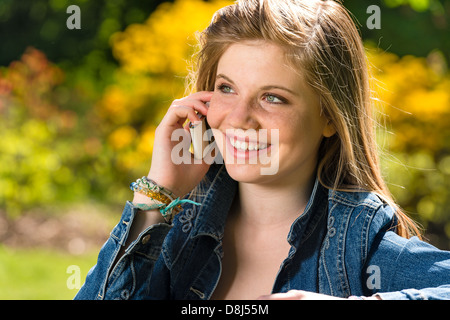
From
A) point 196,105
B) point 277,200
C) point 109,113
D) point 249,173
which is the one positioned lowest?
point 277,200

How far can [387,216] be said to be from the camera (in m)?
1.98

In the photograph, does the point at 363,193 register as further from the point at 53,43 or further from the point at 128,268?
the point at 53,43

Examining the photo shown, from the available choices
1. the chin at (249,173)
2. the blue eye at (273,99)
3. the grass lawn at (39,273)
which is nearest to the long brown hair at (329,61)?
the blue eye at (273,99)

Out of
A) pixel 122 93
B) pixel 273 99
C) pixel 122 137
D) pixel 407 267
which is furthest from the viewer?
pixel 122 93

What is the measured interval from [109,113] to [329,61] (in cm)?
361

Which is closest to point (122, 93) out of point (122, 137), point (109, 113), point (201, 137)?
point (109, 113)

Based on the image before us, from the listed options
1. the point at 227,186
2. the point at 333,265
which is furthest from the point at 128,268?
the point at 333,265

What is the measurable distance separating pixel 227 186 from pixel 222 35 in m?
0.55

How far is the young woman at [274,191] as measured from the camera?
6.29 ft

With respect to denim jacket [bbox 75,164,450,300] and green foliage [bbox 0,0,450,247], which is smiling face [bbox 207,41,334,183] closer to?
denim jacket [bbox 75,164,450,300]

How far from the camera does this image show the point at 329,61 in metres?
1.99

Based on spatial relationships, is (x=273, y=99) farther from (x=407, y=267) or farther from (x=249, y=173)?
(x=407, y=267)

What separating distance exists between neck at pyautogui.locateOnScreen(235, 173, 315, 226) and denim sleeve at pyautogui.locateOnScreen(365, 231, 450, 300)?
1.08ft

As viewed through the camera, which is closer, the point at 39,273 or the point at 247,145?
the point at 247,145
